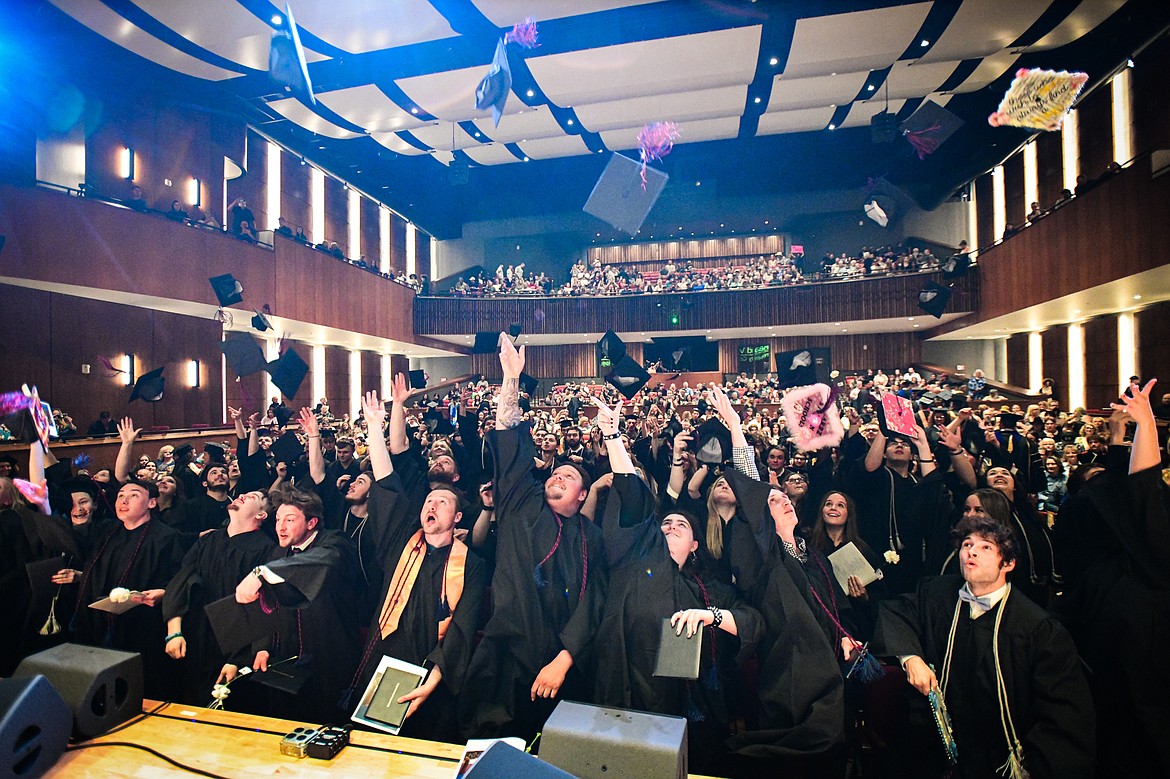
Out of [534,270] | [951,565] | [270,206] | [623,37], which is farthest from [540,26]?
[534,270]

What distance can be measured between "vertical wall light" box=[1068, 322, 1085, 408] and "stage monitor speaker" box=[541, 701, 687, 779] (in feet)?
49.7

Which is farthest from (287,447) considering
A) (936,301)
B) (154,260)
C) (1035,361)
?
(1035,361)

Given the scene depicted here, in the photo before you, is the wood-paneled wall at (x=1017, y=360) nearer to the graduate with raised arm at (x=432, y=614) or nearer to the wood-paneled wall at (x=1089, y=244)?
the wood-paneled wall at (x=1089, y=244)

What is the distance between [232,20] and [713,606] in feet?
33.9

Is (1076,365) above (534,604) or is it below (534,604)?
above

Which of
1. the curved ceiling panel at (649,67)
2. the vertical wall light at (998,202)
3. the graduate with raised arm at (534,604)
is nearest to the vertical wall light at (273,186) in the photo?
the curved ceiling panel at (649,67)

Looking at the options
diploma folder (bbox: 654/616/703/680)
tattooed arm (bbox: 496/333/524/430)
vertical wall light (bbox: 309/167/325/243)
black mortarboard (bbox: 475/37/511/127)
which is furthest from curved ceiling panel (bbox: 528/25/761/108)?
diploma folder (bbox: 654/616/703/680)

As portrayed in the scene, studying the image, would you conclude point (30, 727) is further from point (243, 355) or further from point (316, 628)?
point (243, 355)

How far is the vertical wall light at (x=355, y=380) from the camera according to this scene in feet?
60.3

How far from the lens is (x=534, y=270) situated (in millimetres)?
20844

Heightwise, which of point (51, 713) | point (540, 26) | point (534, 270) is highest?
point (540, 26)

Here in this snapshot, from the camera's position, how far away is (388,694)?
2.77 metres

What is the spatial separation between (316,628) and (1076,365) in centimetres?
1592

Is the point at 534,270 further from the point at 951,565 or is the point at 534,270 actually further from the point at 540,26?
the point at 951,565
